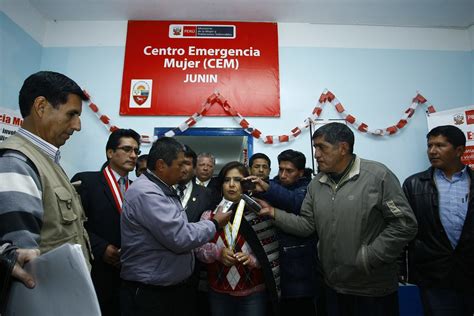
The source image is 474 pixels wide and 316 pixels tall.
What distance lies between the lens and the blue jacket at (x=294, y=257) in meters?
2.07

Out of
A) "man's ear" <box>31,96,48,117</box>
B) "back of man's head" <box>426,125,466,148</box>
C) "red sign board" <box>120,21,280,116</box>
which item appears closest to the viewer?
"man's ear" <box>31,96,48,117</box>

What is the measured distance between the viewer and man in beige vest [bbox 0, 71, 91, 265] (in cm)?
86

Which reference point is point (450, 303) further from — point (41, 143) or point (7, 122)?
point (7, 122)

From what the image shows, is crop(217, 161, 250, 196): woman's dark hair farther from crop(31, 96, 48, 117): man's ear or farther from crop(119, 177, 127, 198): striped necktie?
crop(31, 96, 48, 117): man's ear

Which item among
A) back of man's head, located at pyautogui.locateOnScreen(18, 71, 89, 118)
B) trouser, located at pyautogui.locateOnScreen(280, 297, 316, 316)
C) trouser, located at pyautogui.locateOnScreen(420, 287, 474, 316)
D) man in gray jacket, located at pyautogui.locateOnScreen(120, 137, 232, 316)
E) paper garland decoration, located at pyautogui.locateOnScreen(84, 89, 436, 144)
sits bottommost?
trouser, located at pyautogui.locateOnScreen(280, 297, 316, 316)

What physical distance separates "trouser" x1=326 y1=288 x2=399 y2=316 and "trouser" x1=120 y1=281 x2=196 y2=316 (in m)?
0.98

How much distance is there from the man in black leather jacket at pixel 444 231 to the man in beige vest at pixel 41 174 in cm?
229

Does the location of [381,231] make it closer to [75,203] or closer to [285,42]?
[75,203]

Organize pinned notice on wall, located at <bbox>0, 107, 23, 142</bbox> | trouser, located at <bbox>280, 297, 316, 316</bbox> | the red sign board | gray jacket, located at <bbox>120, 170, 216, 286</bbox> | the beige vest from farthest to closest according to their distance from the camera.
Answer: the red sign board < pinned notice on wall, located at <bbox>0, 107, 23, 142</bbox> < trouser, located at <bbox>280, 297, 316, 316</bbox> < gray jacket, located at <bbox>120, 170, 216, 286</bbox> < the beige vest

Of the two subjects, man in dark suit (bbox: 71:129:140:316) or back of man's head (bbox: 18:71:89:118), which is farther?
man in dark suit (bbox: 71:129:140:316)

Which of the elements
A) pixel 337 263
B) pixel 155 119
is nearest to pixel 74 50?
pixel 155 119

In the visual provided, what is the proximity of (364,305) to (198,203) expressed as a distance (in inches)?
53.0

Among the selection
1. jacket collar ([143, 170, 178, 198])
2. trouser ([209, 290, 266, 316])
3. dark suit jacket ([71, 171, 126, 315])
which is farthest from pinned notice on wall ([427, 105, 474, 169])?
dark suit jacket ([71, 171, 126, 315])

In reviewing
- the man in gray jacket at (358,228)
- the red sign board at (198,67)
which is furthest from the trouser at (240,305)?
the red sign board at (198,67)
